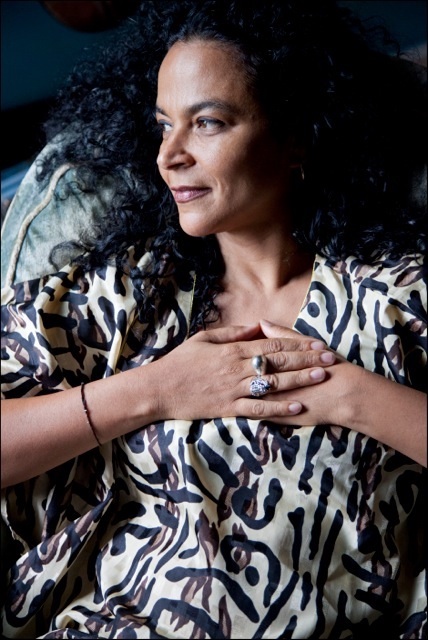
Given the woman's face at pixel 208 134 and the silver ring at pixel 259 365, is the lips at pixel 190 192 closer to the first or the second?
the woman's face at pixel 208 134

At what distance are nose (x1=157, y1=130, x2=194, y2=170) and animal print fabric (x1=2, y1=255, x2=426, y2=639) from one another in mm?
222

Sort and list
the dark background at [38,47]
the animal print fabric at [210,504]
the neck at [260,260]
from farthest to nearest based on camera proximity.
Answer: the dark background at [38,47]
the neck at [260,260]
the animal print fabric at [210,504]

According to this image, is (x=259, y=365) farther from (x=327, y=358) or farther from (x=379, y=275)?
(x=379, y=275)

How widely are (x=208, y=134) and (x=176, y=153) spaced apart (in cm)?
6

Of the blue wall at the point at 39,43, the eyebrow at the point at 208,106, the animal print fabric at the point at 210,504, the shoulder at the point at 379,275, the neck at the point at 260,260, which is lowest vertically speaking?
the animal print fabric at the point at 210,504

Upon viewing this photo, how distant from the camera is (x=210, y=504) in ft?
Answer: 4.09

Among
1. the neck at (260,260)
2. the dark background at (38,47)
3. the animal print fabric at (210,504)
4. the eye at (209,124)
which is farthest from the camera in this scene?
the dark background at (38,47)

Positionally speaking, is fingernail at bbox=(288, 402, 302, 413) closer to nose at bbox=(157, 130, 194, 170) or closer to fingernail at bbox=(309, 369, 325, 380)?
fingernail at bbox=(309, 369, 325, 380)

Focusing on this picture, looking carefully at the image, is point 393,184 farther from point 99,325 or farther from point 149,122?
point 99,325

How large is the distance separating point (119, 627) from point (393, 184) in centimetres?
99

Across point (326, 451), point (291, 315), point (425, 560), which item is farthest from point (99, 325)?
point (425, 560)

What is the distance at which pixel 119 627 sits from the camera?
3.90 feet

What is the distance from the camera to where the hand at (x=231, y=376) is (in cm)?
124

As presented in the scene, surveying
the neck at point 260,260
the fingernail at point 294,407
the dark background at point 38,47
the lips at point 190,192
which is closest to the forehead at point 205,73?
the lips at point 190,192
